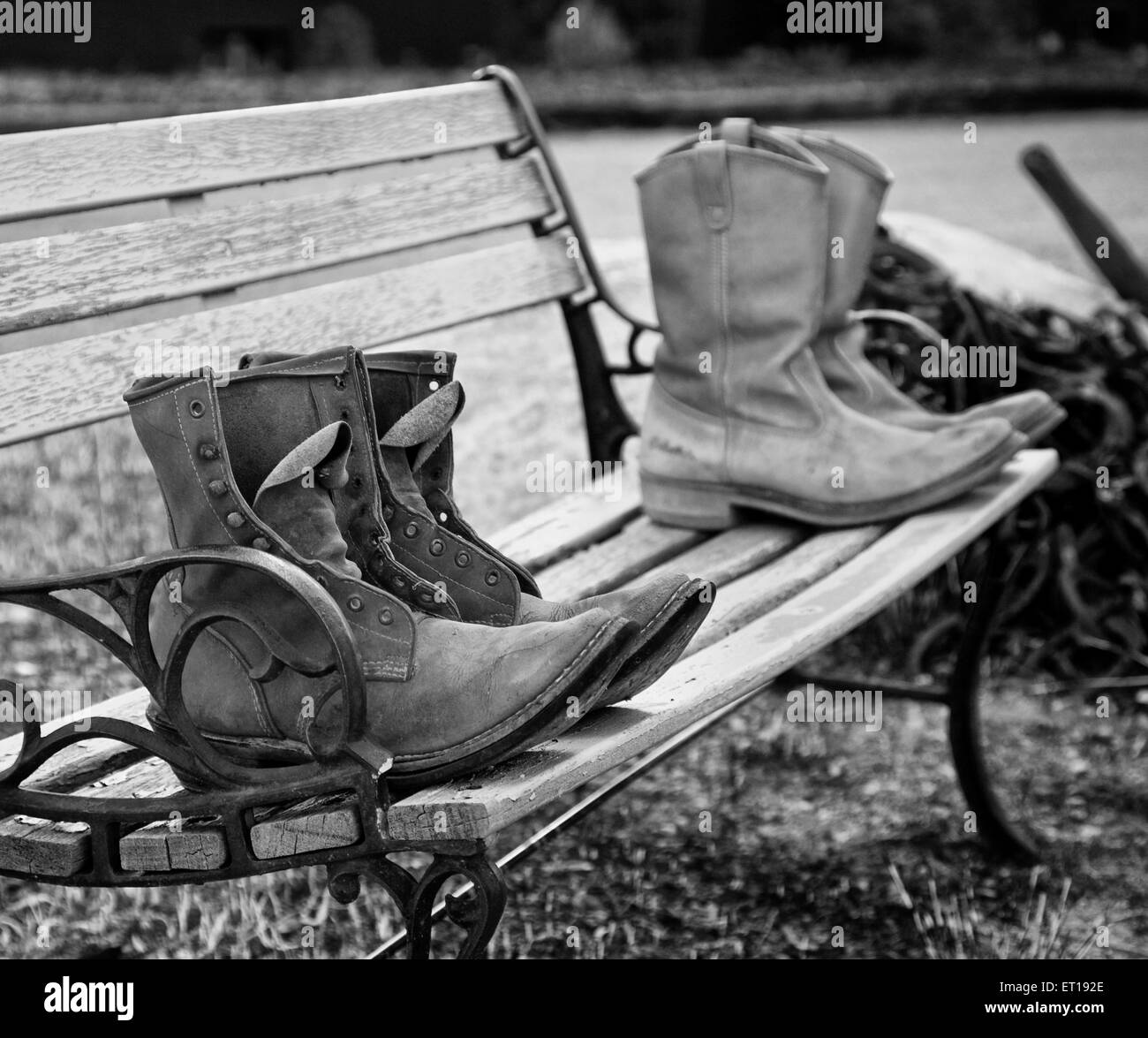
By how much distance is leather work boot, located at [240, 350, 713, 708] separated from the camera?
4.98 ft

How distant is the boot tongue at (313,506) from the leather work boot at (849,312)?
1.16 meters

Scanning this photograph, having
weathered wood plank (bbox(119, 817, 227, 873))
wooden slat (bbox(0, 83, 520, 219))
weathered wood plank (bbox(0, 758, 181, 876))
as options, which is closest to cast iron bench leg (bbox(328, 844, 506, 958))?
weathered wood plank (bbox(119, 817, 227, 873))

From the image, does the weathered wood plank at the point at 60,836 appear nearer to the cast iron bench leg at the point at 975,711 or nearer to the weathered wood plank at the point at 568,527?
the weathered wood plank at the point at 568,527

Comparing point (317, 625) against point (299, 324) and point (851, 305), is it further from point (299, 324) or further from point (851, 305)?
point (851, 305)

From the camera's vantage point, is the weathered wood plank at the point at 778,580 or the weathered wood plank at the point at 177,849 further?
the weathered wood plank at the point at 778,580

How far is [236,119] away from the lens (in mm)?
2291

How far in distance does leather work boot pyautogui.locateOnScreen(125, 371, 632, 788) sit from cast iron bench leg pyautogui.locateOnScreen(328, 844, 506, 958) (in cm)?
8

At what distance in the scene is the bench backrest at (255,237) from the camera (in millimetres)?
1963

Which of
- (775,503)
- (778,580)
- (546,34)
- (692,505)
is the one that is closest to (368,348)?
(692,505)

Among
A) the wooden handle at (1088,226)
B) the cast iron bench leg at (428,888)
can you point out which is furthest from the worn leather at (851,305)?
the wooden handle at (1088,226)

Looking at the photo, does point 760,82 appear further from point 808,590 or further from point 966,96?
point 808,590

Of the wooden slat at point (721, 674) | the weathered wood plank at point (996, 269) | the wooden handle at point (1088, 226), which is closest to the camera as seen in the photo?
the wooden slat at point (721, 674)

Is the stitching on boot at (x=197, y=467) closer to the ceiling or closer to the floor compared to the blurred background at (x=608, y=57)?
closer to the floor
